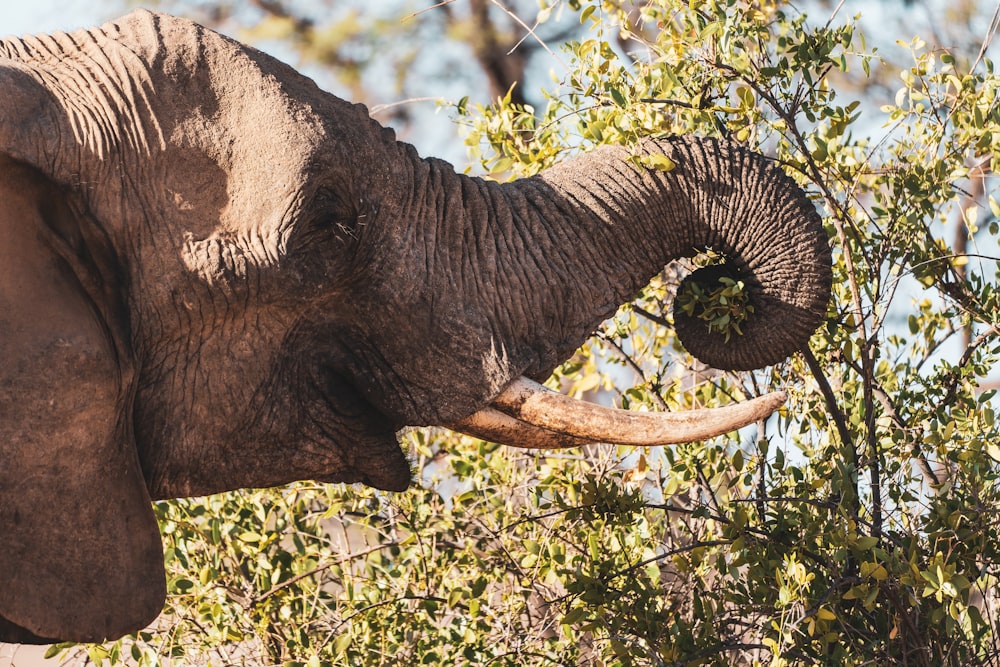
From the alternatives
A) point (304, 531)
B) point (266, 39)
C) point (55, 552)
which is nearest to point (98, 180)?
point (55, 552)

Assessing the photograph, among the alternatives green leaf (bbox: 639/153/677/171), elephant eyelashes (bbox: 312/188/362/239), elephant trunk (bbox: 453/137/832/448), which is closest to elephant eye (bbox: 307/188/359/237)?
elephant eyelashes (bbox: 312/188/362/239)

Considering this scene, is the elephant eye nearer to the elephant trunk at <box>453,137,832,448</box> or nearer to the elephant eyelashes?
the elephant eyelashes

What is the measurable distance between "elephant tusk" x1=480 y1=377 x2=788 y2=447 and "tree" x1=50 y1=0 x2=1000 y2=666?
28 cm

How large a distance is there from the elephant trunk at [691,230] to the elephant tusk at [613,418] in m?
0.19

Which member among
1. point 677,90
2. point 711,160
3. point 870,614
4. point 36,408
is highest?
point 677,90

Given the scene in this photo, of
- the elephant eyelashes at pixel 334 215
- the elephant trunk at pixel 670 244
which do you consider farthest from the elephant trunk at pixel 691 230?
the elephant eyelashes at pixel 334 215

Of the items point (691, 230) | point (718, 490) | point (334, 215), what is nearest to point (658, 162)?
point (691, 230)

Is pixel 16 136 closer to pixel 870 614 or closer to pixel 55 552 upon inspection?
pixel 55 552

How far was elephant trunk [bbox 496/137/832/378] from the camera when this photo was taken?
3.25 metres

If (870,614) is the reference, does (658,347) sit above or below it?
above

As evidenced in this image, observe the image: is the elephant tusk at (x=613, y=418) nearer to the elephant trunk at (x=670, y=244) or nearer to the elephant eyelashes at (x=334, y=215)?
the elephant trunk at (x=670, y=244)

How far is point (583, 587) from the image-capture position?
359cm

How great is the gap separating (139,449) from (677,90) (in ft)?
5.21

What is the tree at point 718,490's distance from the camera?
11.6ft
